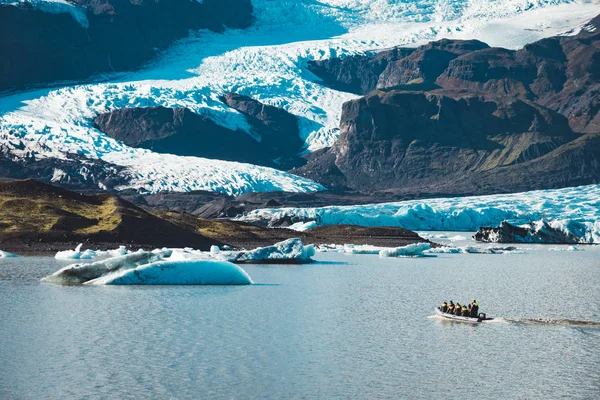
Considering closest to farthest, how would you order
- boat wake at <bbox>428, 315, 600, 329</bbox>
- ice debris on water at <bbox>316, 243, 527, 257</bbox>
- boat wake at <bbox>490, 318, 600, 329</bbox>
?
boat wake at <bbox>428, 315, 600, 329</bbox> < boat wake at <bbox>490, 318, 600, 329</bbox> < ice debris on water at <bbox>316, 243, 527, 257</bbox>

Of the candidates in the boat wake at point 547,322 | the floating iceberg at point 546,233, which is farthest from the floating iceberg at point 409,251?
the boat wake at point 547,322

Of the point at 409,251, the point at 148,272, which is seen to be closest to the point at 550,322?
the point at 148,272

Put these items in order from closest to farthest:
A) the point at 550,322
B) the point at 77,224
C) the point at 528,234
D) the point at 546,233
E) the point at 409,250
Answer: the point at 550,322 → the point at 77,224 → the point at 409,250 → the point at 546,233 → the point at 528,234

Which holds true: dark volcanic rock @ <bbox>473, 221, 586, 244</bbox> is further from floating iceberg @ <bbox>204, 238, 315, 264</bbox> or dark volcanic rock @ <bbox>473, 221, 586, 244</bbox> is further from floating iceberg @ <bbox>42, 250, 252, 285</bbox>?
floating iceberg @ <bbox>42, 250, 252, 285</bbox>

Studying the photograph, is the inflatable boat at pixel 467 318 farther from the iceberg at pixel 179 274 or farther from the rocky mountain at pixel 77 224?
the rocky mountain at pixel 77 224

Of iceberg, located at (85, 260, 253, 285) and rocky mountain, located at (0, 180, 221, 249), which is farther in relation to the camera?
rocky mountain, located at (0, 180, 221, 249)

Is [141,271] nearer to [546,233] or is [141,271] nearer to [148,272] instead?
[148,272]

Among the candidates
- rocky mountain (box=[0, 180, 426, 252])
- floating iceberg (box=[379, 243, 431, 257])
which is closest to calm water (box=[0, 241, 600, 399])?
rocky mountain (box=[0, 180, 426, 252])
